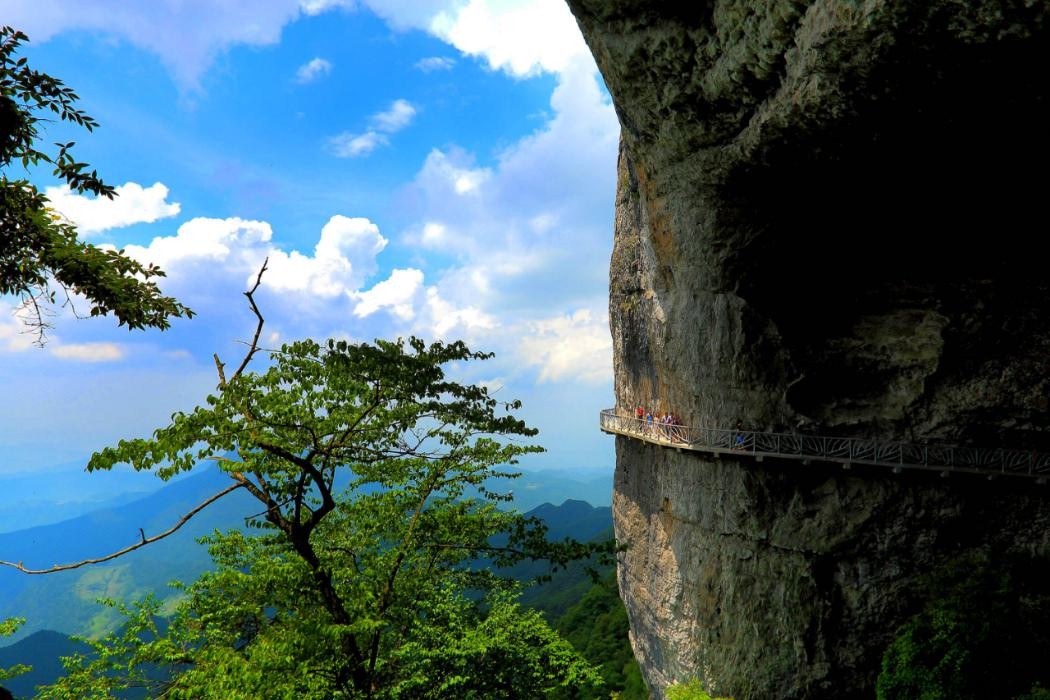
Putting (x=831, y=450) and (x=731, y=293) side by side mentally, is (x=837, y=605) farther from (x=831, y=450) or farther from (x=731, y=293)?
(x=731, y=293)

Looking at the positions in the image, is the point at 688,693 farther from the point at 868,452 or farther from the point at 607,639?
the point at 607,639

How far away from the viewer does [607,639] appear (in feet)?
107

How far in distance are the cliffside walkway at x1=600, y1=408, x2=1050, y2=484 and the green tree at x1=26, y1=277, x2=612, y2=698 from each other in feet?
22.3

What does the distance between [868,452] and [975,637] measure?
4809 millimetres

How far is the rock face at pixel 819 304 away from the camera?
11.2 meters

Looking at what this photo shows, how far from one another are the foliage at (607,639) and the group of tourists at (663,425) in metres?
10.1

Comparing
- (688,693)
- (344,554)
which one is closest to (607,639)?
(688,693)

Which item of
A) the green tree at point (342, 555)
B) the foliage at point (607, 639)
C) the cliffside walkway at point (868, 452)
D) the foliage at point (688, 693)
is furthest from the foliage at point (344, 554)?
the foliage at point (607, 639)

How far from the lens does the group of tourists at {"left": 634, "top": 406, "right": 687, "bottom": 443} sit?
1806 centimetres

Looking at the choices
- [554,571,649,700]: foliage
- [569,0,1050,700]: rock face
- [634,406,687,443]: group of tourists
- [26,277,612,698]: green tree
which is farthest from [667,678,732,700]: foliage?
[554,571,649,700]: foliage

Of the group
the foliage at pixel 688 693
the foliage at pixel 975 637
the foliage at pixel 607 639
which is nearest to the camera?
the foliage at pixel 975 637

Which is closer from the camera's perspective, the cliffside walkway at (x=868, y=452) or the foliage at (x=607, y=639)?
the cliffside walkway at (x=868, y=452)

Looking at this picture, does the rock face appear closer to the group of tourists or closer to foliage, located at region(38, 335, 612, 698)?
the group of tourists

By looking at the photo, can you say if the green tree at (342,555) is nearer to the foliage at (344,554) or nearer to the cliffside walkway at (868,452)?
the foliage at (344,554)
